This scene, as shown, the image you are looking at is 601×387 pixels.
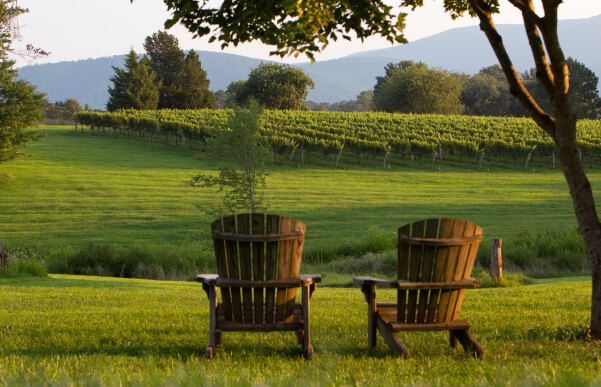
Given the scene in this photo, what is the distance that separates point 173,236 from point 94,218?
780 cm

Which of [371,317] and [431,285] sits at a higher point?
[431,285]

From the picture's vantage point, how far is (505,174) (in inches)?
2477

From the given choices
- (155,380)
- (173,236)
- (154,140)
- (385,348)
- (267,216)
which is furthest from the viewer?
(154,140)

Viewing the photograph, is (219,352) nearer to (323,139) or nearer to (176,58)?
(323,139)

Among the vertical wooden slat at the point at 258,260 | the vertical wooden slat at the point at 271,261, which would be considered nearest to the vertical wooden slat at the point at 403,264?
the vertical wooden slat at the point at 271,261

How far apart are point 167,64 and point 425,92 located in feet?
121

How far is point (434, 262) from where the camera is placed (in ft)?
24.7

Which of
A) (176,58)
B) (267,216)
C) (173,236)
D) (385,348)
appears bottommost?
(173,236)

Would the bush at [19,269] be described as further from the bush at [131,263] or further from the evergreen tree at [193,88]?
the evergreen tree at [193,88]

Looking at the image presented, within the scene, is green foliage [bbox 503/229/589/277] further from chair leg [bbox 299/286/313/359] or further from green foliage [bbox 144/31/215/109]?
green foliage [bbox 144/31/215/109]

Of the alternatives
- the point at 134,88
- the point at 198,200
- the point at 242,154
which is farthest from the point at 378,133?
the point at 134,88

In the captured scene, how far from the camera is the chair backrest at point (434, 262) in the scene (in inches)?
295

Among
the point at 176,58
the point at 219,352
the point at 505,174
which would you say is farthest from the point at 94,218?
the point at 176,58

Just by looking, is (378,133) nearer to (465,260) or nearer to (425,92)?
(425,92)
